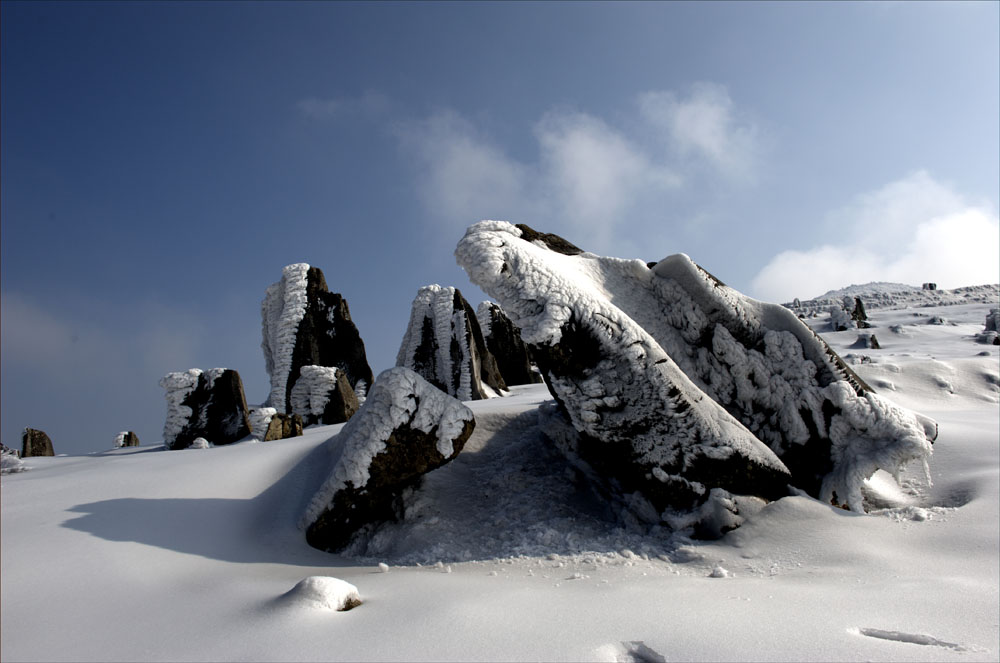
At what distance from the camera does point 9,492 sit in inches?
177

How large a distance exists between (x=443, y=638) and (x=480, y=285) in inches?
113

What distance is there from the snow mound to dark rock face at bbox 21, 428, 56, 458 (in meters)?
12.1

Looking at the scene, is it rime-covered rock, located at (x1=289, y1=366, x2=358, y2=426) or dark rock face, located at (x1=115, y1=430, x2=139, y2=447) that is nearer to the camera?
rime-covered rock, located at (x1=289, y1=366, x2=358, y2=426)

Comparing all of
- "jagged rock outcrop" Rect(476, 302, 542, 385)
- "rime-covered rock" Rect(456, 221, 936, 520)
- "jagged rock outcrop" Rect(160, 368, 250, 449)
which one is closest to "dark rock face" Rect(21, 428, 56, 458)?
"jagged rock outcrop" Rect(160, 368, 250, 449)

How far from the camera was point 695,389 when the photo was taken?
4391mm

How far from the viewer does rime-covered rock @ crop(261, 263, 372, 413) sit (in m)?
12.7

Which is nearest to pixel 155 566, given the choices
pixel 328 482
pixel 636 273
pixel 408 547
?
pixel 328 482

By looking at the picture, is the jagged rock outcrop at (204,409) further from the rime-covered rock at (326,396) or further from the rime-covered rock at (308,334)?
the rime-covered rock at (308,334)

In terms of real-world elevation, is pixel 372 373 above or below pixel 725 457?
above

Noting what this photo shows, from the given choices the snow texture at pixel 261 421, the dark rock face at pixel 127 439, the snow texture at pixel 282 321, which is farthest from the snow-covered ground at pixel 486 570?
the dark rock face at pixel 127 439

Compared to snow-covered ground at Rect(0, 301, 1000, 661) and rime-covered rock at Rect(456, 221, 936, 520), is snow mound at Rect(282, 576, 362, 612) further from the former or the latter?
rime-covered rock at Rect(456, 221, 936, 520)

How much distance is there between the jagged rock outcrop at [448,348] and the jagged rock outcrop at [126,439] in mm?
7001

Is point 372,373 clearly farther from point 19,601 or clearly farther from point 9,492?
point 19,601

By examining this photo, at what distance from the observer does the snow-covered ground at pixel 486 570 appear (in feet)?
7.55
